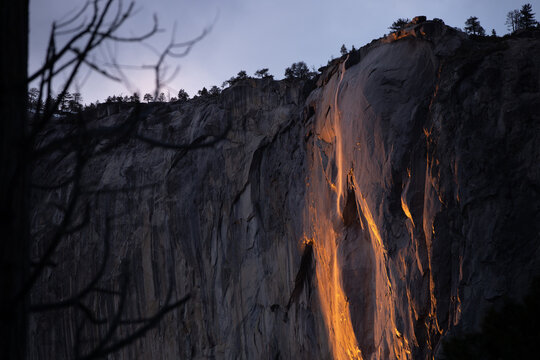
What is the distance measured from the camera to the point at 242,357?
24.9 metres

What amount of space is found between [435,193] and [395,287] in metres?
2.55

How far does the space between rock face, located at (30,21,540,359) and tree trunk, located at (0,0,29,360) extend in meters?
0.40

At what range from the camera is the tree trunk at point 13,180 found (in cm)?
289

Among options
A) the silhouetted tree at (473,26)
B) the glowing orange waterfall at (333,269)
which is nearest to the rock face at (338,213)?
the glowing orange waterfall at (333,269)

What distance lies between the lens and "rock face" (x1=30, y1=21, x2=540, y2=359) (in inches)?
427

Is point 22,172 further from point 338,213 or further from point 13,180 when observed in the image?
point 338,213

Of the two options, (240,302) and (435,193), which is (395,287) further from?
(240,302)

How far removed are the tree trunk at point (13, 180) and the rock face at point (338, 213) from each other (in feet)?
1.31

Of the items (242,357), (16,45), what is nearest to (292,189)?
(242,357)

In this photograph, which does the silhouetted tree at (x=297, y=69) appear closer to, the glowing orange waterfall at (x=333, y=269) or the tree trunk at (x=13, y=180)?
the glowing orange waterfall at (x=333, y=269)

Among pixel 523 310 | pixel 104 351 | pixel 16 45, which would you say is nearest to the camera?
pixel 104 351

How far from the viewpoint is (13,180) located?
285 centimetres

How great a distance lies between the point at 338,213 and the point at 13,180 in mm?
14988

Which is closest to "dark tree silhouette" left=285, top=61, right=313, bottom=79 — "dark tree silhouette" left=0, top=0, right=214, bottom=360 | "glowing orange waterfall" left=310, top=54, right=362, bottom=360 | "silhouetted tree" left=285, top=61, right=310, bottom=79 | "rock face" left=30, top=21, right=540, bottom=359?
"silhouetted tree" left=285, top=61, right=310, bottom=79
